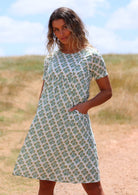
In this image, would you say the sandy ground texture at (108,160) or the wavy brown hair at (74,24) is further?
the sandy ground texture at (108,160)

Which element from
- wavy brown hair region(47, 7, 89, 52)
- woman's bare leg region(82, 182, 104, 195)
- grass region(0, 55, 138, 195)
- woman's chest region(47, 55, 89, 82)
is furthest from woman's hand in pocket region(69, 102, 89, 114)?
grass region(0, 55, 138, 195)

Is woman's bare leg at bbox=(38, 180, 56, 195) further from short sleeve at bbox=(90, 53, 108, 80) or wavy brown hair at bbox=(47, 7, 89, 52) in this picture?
wavy brown hair at bbox=(47, 7, 89, 52)

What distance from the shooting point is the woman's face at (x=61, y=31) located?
2318 mm

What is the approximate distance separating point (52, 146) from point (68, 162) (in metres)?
0.15

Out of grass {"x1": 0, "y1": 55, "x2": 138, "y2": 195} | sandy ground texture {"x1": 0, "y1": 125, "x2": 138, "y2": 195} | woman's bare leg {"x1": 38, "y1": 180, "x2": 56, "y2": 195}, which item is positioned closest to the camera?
woman's bare leg {"x1": 38, "y1": 180, "x2": 56, "y2": 195}

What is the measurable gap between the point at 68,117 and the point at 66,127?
0.07 metres

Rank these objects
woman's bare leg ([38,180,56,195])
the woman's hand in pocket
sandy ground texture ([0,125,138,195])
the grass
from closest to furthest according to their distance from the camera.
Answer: the woman's hand in pocket, woman's bare leg ([38,180,56,195]), sandy ground texture ([0,125,138,195]), the grass

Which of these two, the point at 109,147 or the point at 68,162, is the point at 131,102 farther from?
the point at 68,162

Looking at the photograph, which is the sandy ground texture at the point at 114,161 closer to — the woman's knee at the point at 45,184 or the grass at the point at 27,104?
the grass at the point at 27,104

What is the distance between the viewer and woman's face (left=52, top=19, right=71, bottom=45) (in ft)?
7.61

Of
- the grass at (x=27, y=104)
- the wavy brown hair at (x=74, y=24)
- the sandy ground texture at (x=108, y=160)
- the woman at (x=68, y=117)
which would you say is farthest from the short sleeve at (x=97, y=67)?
the grass at (x=27, y=104)

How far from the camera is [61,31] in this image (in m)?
2.33

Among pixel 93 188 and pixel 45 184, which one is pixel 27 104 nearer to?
pixel 45 184

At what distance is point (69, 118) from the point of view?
7.52ft
